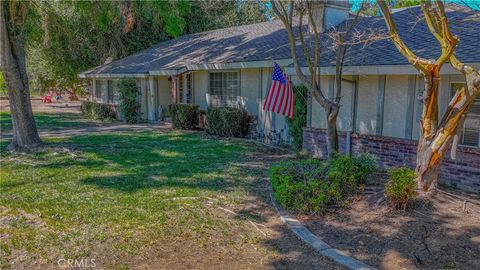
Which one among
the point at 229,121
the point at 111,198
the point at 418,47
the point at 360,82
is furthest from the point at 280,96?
the point at 111,198

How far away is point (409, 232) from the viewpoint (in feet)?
16.1

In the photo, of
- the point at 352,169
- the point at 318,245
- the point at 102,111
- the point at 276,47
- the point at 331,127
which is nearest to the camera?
the point at 318,245

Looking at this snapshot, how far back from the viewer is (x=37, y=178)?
7.82 metres

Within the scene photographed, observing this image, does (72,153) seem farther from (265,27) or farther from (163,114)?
(265,27)

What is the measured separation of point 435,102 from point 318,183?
198cm

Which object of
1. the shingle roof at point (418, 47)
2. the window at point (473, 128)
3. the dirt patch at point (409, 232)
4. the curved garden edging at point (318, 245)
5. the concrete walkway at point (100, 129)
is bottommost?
the curved garden edging at point (318, 245)

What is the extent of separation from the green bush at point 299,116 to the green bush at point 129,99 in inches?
386

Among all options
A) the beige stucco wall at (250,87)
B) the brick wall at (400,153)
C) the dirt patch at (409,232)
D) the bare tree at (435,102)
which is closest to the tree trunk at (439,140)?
the bare tree at (435,102)

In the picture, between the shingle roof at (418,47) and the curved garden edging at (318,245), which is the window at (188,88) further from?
the curved garden edging at (318,245)

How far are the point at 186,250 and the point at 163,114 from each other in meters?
15.0

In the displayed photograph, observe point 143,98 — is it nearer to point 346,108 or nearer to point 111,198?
point 346,108

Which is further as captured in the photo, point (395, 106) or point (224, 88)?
point (224, 88)

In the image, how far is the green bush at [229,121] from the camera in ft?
44.7

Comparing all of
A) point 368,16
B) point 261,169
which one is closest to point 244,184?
point 261,169
